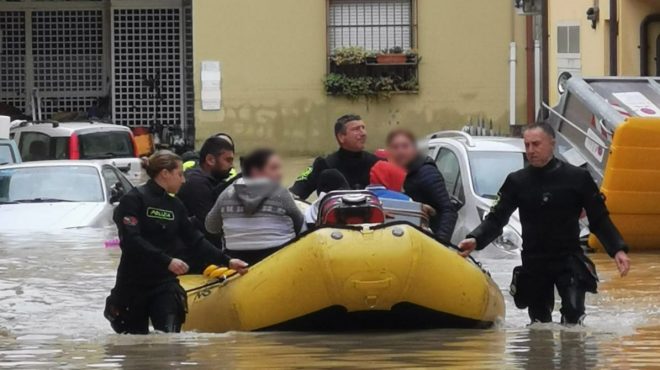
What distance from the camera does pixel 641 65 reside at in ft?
85.3

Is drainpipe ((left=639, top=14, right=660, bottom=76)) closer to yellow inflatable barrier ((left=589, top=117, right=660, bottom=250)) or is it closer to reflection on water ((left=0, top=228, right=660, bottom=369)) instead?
yellow inflatable barrier ((left=589, top=117, right=660, bottom=250))

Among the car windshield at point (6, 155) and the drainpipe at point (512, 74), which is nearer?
the car windshield at point (6, 155)

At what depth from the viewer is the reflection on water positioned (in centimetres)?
941

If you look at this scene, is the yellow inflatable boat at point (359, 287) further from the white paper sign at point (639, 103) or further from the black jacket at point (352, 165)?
the white paper sign at point (639, 103)

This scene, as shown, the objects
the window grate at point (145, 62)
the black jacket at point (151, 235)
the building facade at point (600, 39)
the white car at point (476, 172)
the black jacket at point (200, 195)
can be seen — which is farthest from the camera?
the window grate at point (145, 62)

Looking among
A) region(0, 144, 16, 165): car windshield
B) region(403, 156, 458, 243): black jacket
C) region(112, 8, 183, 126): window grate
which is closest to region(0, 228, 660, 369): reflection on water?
region(403, 156, 458, 243): black jacket

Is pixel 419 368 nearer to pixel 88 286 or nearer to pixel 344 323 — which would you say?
pixel 344 323

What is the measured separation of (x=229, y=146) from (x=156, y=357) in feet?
11.9

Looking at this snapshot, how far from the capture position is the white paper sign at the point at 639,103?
18234 millimetres

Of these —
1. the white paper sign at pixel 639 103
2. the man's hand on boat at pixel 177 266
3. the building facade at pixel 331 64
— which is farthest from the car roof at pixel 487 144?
the building facade at pixel 331 64

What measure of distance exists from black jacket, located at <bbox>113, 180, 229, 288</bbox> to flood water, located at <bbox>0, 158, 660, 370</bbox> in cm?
41

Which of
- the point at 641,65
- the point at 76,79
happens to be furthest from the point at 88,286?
the point at 76,79

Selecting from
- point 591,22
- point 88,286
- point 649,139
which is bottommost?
point 88,286

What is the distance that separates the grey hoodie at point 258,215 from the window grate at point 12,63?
29945mm
